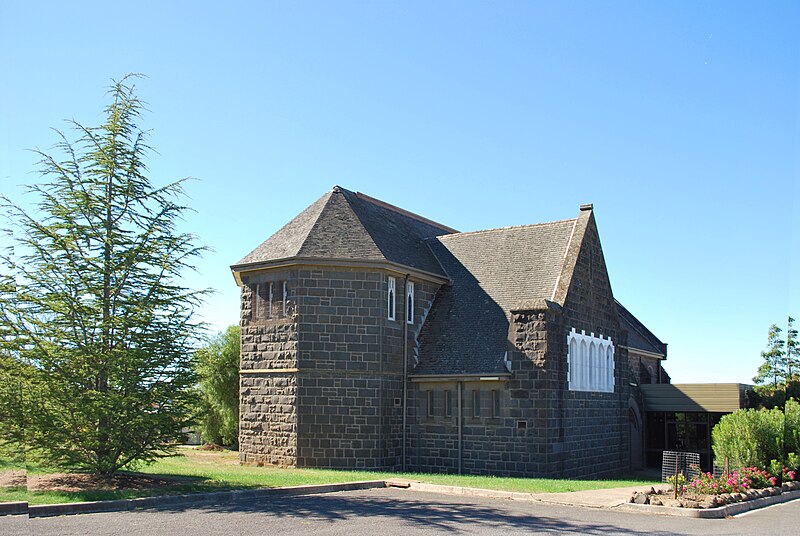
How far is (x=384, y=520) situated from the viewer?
14109 millimetres

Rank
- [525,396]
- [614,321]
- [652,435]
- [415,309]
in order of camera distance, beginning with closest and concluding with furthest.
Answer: [525,396] → [415,309] → [614,321] → [652,435]

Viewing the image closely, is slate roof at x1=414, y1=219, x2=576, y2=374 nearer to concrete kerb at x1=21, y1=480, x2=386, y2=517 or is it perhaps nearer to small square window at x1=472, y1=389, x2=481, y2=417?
small square window at x1=472, y1=389, x2=481, y2=417

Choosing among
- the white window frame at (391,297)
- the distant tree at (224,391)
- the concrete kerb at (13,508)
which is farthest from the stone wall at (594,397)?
the distant tree at (224,391)

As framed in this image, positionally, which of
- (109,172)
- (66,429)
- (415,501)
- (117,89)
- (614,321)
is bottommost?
(415,501)

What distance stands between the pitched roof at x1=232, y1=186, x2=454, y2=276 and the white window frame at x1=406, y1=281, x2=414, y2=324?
0.72 meters

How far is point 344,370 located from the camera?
993 inches

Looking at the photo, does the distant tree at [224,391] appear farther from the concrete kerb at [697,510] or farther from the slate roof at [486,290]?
the concrete kerb at [697,510]

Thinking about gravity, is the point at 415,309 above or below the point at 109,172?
below

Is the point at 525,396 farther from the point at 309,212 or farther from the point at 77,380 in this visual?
the point at 77,380

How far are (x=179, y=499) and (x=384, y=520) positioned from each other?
493 cm

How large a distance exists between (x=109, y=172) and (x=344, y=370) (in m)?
10.3

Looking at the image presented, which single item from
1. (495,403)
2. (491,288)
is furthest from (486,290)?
(495,403)

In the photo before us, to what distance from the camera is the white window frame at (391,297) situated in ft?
86.5

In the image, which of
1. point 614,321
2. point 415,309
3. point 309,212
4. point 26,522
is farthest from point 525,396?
point 26,522
